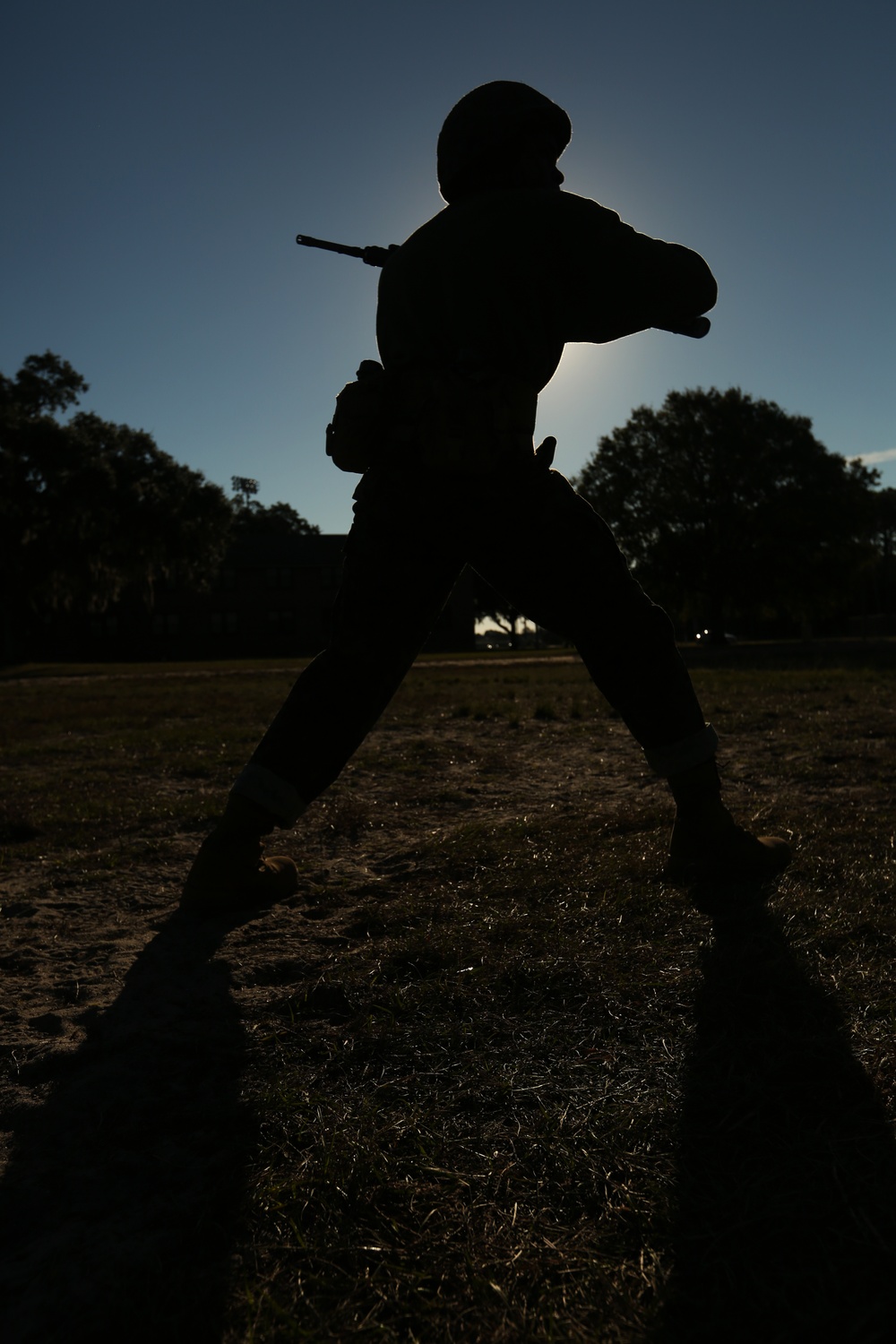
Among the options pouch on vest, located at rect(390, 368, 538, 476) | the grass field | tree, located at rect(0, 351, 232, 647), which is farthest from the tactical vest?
tree, located at rect(0, 351, 232, 647)

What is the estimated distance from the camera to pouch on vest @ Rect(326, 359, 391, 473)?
7.66 ft

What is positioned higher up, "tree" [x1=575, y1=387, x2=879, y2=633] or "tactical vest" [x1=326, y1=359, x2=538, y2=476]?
"tree" [x1=575, y1=387, x2=879, y2=633]

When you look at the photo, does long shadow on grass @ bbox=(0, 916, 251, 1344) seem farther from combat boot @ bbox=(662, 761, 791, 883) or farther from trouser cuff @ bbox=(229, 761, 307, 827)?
combat boot @ bbox=(662, 761, 791, 883)

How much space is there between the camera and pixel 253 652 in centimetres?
5925

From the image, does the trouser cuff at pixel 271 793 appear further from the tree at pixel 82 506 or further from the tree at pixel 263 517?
the tree at pixel 263 517

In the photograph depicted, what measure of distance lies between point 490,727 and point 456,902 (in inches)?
165

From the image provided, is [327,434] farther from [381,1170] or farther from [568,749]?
[568,749]

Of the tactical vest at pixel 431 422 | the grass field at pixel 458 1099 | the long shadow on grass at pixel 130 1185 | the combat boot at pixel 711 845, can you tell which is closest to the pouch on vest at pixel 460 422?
the tactical vest at pixel 431 422

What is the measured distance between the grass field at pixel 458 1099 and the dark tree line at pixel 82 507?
111 feet

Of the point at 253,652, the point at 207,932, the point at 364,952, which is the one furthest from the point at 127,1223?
the point at 253,652

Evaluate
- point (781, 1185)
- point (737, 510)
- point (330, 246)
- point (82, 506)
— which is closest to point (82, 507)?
point (82, 506)

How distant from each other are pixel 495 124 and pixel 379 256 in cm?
63

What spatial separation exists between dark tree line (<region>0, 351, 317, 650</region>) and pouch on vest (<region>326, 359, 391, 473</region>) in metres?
33.9

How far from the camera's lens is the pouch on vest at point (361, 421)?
7.66ft
